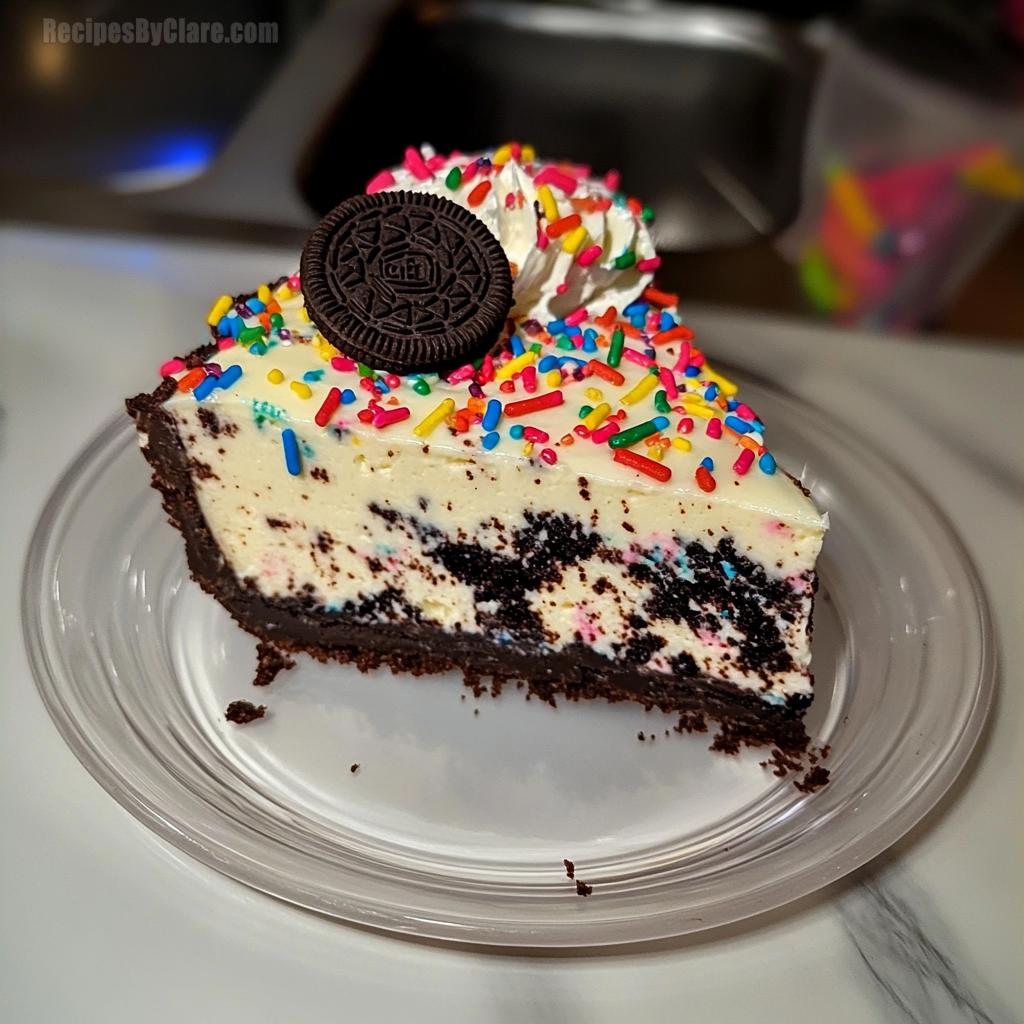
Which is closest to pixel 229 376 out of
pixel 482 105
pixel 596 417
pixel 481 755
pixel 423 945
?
pixel 596 417

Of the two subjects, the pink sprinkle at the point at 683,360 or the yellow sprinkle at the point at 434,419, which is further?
the pink sprinkle at the point at 683,360

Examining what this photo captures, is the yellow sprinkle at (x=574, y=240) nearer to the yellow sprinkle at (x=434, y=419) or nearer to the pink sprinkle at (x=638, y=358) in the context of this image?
the pink sprinkle at (x=638, y=358)

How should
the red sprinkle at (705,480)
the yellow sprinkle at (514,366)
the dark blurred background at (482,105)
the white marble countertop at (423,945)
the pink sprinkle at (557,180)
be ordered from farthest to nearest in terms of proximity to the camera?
the dark blurred background at (482,105) → the pink sprinkle at (557,180) → the yellow sprinkle at (514,366) → the red sprinkle at (705,480) → the white marble countertop at (423,945)

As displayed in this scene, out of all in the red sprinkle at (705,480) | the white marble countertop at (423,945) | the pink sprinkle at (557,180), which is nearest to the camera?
the white marble countertop at (423,945)

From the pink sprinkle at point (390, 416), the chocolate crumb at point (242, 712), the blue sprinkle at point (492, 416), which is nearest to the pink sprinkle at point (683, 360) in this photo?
the blue sprinkle at point (492, 416)

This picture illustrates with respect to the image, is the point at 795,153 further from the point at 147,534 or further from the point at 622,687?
the point at 147,534
